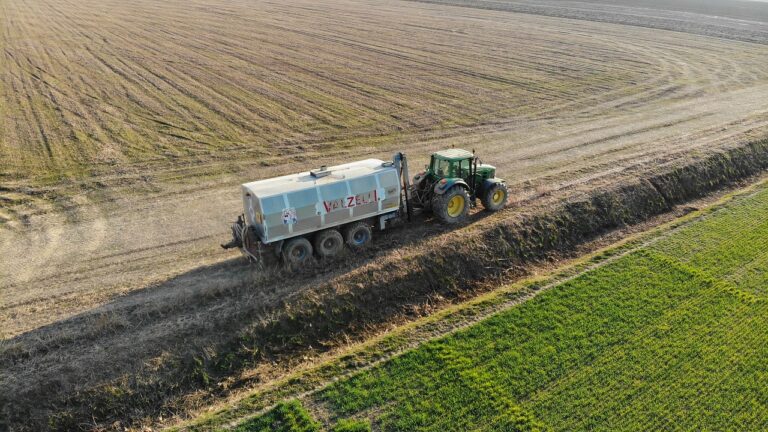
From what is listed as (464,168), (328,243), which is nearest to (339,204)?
(328,243)

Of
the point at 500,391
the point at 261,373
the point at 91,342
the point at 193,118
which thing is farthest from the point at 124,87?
the point at 500,391

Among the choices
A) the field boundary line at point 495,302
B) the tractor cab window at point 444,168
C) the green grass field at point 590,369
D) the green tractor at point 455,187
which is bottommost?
the green grass field at point 590,369

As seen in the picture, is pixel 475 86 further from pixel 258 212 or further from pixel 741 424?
pixel 741 424

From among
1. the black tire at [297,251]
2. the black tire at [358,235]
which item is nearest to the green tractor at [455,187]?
the black tire at [358,235]

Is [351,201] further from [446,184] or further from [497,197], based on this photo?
[497,197]

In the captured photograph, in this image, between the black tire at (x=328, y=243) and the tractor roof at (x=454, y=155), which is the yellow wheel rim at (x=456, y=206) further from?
the black tire at (x=328, y=243)
